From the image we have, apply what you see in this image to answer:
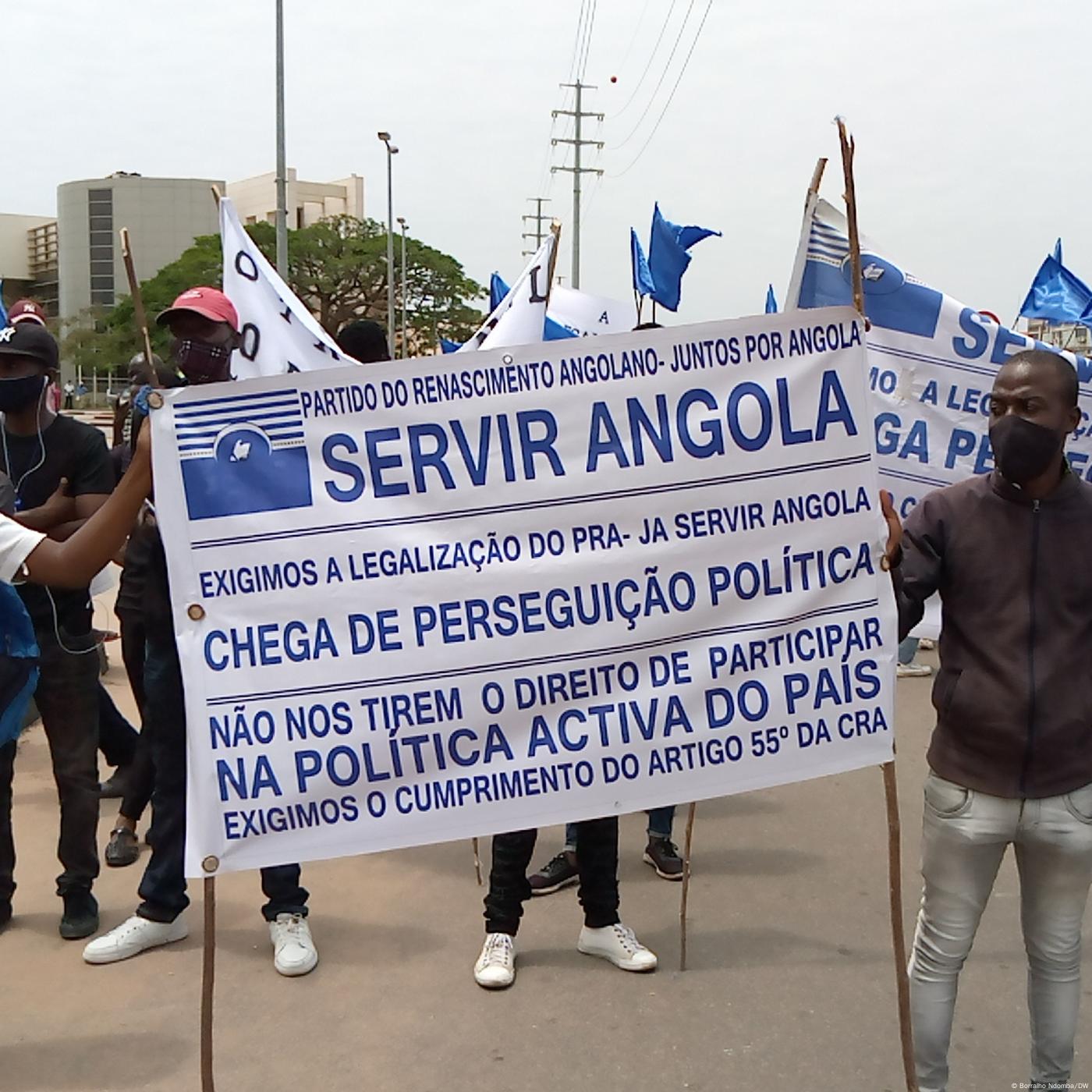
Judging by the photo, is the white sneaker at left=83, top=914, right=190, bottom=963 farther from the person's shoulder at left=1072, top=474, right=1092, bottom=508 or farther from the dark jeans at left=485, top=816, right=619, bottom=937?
the person's shoulder at left=1072, top=474, right=1092, bottom=508

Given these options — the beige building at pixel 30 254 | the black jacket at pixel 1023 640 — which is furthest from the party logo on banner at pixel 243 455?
the beige building at pixel 30 254

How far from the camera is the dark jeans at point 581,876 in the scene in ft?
12.3

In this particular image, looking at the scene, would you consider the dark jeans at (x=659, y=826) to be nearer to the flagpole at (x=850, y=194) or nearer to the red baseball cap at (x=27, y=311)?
the flagpole at (x=850, y=194)

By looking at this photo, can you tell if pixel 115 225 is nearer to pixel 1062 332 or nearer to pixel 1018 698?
pixel 1062 332

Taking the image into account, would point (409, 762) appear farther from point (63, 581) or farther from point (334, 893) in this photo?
point (334, 893)

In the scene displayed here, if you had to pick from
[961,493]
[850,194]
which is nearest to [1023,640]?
[961,493]

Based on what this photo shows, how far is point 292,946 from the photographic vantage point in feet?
12.6

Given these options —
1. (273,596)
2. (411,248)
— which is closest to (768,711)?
(273,596)

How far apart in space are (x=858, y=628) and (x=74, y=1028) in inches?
97.0

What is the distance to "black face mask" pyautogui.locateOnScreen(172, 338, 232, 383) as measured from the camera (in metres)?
3.71

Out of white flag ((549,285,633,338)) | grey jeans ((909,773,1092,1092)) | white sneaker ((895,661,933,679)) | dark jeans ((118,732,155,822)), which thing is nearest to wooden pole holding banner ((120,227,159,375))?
grey jeans ((909,773,1092,1092))

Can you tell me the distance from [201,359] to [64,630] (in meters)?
1.04

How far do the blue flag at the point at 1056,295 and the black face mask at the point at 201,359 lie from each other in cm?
1010

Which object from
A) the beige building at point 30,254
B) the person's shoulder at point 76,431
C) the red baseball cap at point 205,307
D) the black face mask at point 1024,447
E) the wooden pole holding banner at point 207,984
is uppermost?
the red baseball cap at point 205,307
